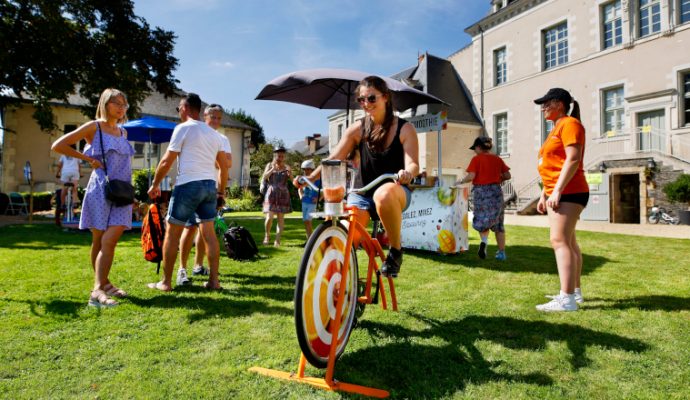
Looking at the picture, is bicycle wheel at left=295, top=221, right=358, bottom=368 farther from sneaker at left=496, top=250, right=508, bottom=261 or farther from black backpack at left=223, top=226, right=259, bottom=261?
sneaker at left=496, top=250, right=508, bottom=261

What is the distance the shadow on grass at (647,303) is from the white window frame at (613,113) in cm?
1915

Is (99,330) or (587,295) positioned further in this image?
(587,295)

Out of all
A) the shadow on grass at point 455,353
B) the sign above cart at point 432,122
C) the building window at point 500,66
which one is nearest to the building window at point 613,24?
the building window at point 500,66

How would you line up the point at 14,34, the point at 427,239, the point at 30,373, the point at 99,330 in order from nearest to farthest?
the point at 30,373 < the point at 99,330 < the point at 427,239 < the point at 14,34

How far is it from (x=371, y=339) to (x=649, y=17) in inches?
940

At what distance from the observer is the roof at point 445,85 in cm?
2794

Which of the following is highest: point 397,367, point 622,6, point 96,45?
point 622,6

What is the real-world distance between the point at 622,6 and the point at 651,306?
73.0 feet

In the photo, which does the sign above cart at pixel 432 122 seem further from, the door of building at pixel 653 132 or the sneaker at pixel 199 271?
the door of building at pixel 653 132

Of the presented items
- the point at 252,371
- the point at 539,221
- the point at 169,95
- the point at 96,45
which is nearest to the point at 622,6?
the point at 539,221

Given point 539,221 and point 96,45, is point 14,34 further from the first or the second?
point 539,221

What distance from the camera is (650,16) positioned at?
1958 cm

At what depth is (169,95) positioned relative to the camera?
58.1 ft

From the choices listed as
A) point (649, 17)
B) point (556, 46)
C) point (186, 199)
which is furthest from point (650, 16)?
point (186, 199)
